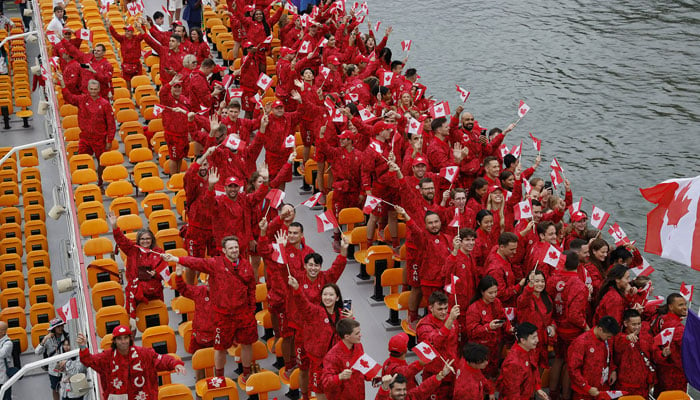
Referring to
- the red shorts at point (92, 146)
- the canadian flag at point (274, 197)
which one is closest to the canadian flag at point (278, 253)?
the canadian flag at point (274, 197)

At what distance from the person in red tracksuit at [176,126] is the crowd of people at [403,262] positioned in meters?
0.03

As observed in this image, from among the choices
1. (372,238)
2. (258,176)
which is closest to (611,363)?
(372,238)

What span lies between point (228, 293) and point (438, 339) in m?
2.12

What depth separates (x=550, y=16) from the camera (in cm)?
2688

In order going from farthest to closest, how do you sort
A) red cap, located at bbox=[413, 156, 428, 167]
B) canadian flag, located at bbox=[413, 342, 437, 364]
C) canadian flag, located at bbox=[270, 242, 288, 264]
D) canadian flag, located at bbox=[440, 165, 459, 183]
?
canadian flag, located at bbox=[440, 165, 459, 183], red cap, located at bbox=[413, 156, 428, 167], canadian flag, located at bbox=[270, 242, 288, 264], canadian flag, located at bbox=[413, 342, 437, 364]

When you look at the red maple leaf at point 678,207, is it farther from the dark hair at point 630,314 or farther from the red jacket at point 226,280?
the red jacket at point 226,280

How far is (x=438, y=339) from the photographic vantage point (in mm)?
8250

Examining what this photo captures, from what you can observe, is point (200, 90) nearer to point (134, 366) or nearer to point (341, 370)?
point (134, 366)

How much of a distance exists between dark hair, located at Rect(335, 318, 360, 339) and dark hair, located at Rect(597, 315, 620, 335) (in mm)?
2461

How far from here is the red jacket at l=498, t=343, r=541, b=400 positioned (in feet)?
27.0

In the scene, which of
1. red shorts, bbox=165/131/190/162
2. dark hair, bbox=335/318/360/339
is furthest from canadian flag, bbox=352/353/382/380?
red shorts, bbox=165/131/190/162

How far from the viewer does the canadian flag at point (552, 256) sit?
9172 mm

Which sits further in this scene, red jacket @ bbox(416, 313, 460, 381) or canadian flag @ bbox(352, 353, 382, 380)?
red jacket @ bbox(416, 313, 460, 381)

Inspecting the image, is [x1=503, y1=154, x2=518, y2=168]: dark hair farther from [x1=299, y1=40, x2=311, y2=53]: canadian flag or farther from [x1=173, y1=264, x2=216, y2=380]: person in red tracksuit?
[x1=173, y1=264, x2=216, y2=380]: person in red tracksuit
